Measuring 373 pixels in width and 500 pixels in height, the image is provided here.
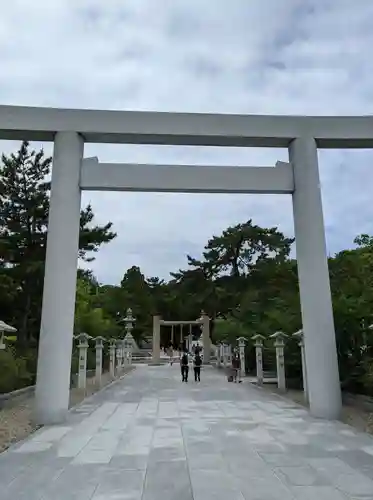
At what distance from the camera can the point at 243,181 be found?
909 cm

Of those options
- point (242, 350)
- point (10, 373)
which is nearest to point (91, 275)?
point (242, 350)

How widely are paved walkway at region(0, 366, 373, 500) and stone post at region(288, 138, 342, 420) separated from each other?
2.06ft

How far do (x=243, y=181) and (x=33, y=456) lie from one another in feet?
19.6

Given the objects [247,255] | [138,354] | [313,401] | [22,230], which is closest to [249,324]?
[22,230]

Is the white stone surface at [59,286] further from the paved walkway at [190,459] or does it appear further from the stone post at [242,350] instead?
the stone post at [242,350]

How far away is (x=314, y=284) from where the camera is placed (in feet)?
28.6

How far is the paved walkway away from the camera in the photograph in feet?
13.8

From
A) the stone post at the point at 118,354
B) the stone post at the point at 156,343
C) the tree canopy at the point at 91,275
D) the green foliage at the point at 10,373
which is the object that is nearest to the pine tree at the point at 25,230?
the tree canopy at the point at 91,275

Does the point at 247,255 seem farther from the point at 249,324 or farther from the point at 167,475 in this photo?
the point at 167,475

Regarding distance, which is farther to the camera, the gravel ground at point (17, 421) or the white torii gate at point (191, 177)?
the white torii gate at point (191, 177)

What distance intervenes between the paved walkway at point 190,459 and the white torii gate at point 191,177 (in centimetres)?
133

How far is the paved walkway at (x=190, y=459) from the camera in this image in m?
4.20

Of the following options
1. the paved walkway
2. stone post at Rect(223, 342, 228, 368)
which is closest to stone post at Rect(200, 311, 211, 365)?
stone post at Rect(223, 342, 228, 368)

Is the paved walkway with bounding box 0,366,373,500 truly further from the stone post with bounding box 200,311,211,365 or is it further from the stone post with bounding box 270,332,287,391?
the stone post with bounding box 200,311,211,365
